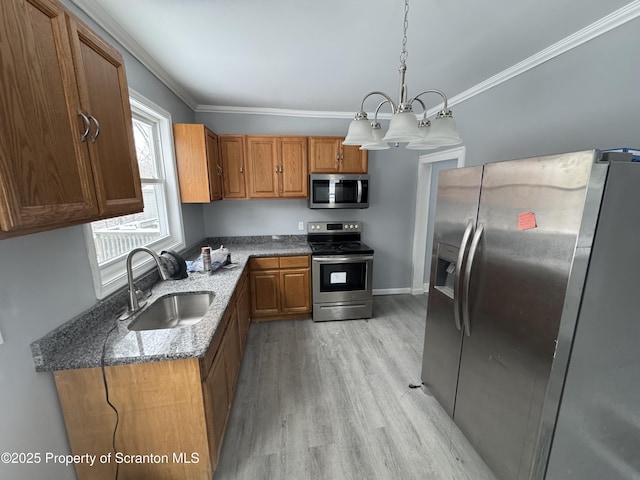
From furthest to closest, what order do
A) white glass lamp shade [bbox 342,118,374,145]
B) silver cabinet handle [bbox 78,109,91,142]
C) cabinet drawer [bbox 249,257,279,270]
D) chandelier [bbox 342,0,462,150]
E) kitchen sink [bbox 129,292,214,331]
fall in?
cabinet drawer [bbox 249,257,279,270] < kitchen sink [bbox 129,292,214,331] < white glass lamp shade [bbox 342,118,374,145] < chandelier [bbox 342,0,462,150] < silver cabinet handle [bbox 78,109,91,142]

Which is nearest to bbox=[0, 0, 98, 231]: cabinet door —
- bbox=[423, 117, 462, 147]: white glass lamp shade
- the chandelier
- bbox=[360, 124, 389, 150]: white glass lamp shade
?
the chandelier

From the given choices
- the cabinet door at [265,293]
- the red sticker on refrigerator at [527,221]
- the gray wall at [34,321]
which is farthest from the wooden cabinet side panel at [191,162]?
the red sticker on refrigerator at [527,221]

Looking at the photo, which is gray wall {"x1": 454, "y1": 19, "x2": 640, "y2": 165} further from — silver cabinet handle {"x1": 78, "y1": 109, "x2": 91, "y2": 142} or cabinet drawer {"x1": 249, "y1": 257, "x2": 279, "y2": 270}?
silver cabinet handle {"x1": 78, "y1": 109, "x2": 91, "y2": 142}

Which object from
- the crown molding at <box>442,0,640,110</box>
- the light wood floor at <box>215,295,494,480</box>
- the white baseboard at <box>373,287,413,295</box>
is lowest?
the light wood floor at <box>215,295,494,480</box>

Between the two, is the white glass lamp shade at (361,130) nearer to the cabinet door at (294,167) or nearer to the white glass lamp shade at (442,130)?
the white glass lamp shade at (442,130)

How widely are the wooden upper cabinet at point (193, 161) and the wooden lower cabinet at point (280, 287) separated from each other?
3.03ft

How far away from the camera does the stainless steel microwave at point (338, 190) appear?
3.09 metres

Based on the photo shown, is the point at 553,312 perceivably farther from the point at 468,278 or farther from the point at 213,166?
the point at 213,166

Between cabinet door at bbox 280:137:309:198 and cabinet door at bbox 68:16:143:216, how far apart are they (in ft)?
6.31

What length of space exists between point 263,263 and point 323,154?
1484mm

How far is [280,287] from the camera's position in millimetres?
3039

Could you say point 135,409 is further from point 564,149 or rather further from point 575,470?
point 564,149

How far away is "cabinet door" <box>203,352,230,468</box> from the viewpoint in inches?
51.6

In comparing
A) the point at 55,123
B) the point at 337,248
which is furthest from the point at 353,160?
the point at 55,123
